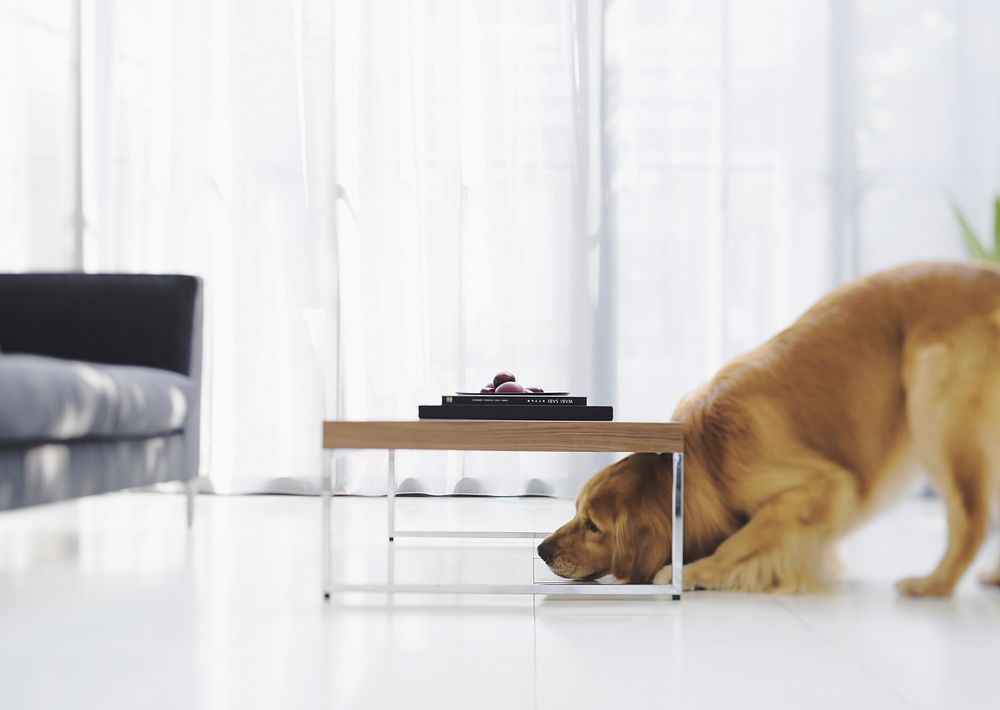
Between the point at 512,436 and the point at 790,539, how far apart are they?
53 centimetres

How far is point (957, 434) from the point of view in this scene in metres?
1.63

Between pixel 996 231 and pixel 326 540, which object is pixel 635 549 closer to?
pixel 326 540

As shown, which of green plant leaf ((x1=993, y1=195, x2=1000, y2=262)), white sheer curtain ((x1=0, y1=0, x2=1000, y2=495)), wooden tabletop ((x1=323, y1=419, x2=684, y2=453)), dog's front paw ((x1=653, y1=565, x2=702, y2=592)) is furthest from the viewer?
white sheer curtain ((x1=0, y1=0, x2=1000, y2=495))

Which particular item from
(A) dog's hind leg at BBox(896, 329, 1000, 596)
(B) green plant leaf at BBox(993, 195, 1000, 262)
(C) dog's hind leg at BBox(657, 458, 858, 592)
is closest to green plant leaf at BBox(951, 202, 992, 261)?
(B) green plant leaf at BBox(993, 195, 1000, 262)

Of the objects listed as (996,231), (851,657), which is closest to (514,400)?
(851,657)

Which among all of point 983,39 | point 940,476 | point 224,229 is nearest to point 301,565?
point 940,476

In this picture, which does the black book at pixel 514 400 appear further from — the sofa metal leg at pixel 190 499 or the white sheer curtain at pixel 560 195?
the white sheer curtain at pixel 560 195

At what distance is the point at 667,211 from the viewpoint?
11.1 ft

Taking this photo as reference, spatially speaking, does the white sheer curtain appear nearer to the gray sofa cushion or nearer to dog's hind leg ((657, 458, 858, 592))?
the gray sofa cushion

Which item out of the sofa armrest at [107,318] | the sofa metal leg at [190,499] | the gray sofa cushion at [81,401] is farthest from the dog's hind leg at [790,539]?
the sofa armrest at [107,318]

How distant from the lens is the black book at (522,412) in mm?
1661

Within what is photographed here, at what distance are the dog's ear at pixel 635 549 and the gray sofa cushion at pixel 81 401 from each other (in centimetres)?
111

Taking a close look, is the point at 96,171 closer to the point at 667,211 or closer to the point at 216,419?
the point at 216,419

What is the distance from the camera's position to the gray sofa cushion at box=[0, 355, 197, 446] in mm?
1810
